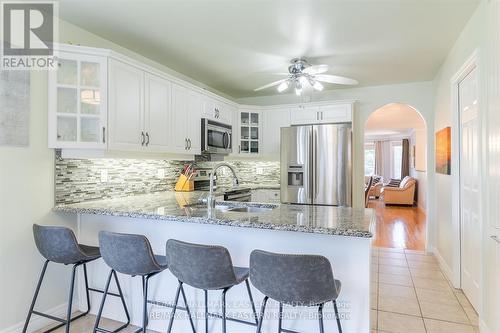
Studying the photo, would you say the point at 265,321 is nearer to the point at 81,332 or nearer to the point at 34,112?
the point at 81,332

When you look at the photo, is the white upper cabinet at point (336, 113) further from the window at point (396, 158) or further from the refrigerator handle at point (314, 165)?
the window at point (396, 158)

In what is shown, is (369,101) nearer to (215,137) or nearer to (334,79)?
(334,79)

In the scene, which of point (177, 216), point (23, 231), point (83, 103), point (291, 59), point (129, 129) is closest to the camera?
point (177, 216)

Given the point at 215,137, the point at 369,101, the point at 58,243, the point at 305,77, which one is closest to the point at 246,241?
the point at 58,243

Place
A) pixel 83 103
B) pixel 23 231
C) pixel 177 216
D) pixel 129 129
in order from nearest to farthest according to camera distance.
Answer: pixel 177 216, pixel 23 231, pixel 83 103, pixel 129 129

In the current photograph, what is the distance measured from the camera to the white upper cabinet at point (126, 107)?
99.3 inches

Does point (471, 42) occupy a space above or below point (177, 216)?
above

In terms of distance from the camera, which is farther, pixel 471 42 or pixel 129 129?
pixel 129 129

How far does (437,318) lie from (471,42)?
2.33 m

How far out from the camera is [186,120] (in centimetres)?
347

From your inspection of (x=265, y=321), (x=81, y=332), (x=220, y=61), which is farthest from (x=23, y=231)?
A: (x=220, y=61)

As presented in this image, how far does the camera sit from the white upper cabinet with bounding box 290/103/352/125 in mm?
4258

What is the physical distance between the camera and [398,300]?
281 cm

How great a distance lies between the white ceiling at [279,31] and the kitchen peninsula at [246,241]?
5.14 ft
